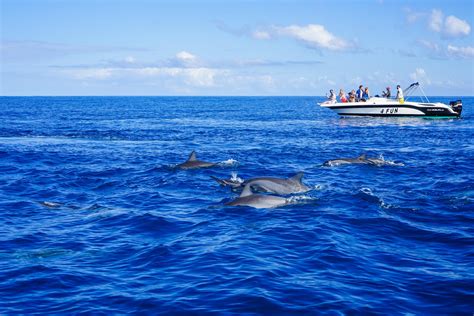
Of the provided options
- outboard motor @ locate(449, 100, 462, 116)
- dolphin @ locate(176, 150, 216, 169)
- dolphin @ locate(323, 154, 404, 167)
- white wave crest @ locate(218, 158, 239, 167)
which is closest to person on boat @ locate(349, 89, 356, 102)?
outboard motor @ locate(449, 100, 462, 116)

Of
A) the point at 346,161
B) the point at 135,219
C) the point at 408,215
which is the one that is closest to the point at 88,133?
the point at 346,161

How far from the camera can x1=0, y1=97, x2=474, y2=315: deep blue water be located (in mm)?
9320

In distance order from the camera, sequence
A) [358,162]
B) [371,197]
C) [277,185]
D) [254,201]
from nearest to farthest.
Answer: [254,201] < [371,197] < [277,185] < [358,162]

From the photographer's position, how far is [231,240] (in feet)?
42.4

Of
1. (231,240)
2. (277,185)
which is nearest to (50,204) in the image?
(231,240)

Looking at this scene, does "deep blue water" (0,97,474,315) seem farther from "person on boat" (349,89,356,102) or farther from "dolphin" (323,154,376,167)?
"person on boat" (349,89,356,102)

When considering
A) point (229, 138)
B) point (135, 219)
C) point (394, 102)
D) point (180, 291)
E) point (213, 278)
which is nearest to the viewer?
point (180, 291)

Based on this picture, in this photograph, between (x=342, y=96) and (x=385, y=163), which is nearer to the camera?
(x=385, y=163)

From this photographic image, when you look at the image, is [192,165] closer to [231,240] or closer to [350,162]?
[350,162]

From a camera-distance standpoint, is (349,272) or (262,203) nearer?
(349,272)

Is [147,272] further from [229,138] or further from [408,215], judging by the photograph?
[229,138]

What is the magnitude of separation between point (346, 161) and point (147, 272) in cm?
1598

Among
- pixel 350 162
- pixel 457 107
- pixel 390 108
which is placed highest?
pixel 457 107

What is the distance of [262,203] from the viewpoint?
16016 mm
